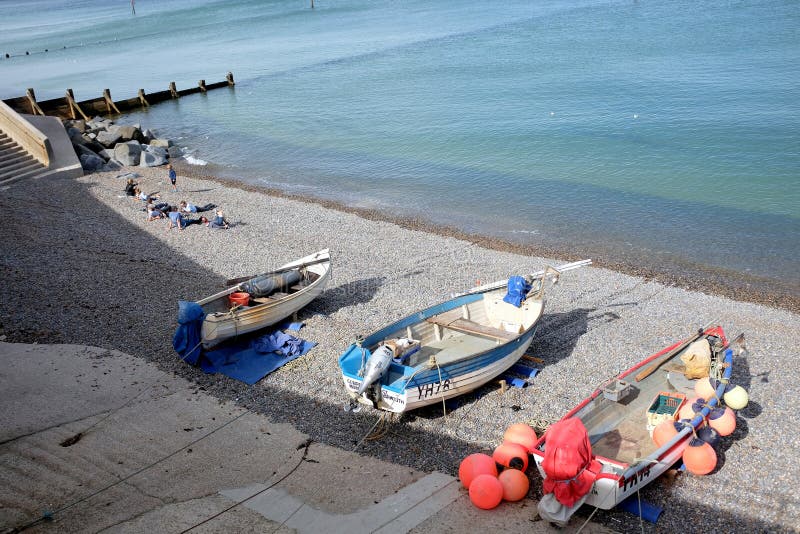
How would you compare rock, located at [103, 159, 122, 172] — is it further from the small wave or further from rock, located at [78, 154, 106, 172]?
the small wave

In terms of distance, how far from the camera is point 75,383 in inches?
519

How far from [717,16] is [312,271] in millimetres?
61418

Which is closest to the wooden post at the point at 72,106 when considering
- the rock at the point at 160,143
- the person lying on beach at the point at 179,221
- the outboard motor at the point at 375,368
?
the rock at the point at 160,143

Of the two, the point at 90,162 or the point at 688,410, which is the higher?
the point at 90,162

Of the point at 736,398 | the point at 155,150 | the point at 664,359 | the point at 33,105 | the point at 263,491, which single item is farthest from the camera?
the point at 33,105

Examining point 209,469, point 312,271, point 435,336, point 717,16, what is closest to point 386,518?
point 209,469

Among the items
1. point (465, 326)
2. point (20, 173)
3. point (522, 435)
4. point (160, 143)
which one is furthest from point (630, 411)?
point (160, 143)

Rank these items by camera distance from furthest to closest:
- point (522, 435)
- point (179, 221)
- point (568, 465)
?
point (179, 221)
point (522, 435)
point (568, 465)

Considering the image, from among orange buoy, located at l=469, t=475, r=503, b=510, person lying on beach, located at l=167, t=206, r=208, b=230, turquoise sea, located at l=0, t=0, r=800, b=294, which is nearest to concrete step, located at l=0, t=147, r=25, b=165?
turquoise sea, located at l=0, t=0, r=800, b=294

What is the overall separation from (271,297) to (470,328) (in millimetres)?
5076

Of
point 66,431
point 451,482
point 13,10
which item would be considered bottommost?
point 451,482

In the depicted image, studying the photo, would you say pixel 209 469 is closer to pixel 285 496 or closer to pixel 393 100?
pixel 285 496

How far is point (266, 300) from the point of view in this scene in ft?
52.2

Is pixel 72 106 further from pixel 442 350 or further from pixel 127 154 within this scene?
pixel 442 350
